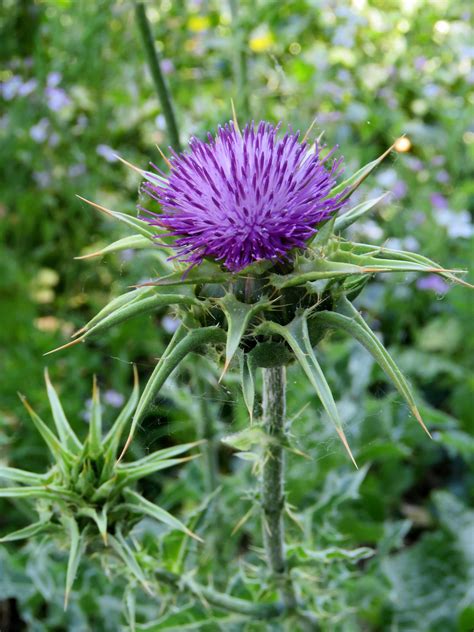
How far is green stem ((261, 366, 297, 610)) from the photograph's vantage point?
1.32 meters

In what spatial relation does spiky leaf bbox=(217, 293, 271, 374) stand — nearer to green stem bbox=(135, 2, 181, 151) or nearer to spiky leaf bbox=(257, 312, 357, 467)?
spiky leaf bbox=(257, 312, 357, 467)

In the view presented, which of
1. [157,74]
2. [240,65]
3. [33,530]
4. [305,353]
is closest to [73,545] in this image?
[33,530]

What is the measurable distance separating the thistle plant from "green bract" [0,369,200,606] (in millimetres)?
233

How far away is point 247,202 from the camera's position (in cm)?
110

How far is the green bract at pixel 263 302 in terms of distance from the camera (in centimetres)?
110

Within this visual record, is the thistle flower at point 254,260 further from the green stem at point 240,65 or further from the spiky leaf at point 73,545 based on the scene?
the green stem at point 240,65

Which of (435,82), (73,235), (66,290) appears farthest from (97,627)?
(435,82)

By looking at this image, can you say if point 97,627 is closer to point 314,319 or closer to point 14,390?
point 14,390

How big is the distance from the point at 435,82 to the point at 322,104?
0.74 metres

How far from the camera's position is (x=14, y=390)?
9.38 ft

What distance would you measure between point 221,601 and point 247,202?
3.16 ft

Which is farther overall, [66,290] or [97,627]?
[66,290]

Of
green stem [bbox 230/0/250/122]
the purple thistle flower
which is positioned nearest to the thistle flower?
the purple thistle flower

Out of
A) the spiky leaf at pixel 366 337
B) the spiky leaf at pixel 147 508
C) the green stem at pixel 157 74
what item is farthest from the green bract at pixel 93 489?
the green stem at pixel 157 74
